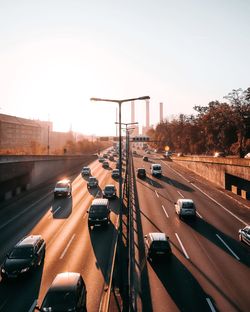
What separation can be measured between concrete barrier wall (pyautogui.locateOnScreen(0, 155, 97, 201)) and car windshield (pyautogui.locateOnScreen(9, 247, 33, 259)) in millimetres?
21117

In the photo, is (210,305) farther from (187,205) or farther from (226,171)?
(226,171)

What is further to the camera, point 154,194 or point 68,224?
point 154,194

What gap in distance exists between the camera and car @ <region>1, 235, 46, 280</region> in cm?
1833

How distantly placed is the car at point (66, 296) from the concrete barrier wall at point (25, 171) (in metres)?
26.9

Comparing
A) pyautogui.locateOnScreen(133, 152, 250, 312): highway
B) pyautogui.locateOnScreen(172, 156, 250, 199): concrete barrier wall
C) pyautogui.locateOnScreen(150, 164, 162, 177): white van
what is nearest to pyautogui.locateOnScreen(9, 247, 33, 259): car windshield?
pyautogui.locateOnScreen(133, 152, 250, 312): highway

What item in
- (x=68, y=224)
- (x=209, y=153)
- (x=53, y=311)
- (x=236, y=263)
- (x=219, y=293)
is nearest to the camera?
(x=53, y=311)

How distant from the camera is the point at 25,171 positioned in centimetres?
4875

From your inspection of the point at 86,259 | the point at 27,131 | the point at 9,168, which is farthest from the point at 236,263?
the point at 27,131

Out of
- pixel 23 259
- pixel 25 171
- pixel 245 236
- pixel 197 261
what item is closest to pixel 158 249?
pixel 197 261

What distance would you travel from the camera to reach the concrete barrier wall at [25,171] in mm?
41031

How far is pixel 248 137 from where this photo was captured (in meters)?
67.3

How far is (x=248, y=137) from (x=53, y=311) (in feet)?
204

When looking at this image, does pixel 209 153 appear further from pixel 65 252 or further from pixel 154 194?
pixel 65 252

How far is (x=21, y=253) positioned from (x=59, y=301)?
659 centimetres
